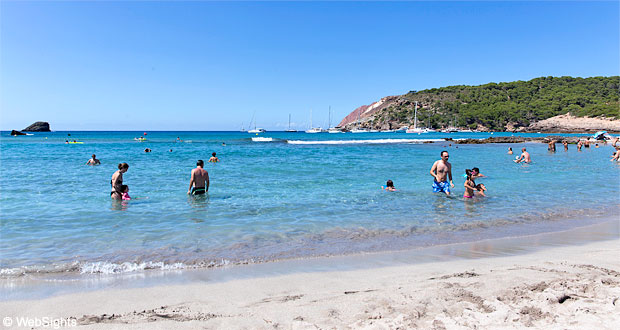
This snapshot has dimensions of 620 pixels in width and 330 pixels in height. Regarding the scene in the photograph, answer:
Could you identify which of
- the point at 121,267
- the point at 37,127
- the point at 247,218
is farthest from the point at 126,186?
the point at 37,127

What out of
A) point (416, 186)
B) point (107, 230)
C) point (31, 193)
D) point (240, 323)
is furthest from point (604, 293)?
point (31, 193)

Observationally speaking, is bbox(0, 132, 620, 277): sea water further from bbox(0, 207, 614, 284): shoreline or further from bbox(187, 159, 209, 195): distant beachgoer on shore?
bbox(187, 159, 209, 195): distant beachgoer on shore

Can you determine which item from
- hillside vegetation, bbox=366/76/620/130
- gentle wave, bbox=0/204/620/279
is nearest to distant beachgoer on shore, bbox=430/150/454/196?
gentle wave, bbox=0/204/620/279

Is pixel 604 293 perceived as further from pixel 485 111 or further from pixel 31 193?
pixel 485 111

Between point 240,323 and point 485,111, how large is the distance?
13858 centimetres

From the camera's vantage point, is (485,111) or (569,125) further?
(485,111)

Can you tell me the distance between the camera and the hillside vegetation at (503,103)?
10523 centimetres

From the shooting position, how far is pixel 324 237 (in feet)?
22.1

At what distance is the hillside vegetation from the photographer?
10523 cm

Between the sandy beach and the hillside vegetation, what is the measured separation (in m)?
96.2

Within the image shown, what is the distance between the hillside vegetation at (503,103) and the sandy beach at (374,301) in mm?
96202

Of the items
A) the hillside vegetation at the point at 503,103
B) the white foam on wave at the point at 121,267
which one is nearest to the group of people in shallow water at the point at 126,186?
the white foam on wave at the point at 121,267

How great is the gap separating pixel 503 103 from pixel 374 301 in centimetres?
14524

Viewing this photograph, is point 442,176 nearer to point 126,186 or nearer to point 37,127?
point 126,186
